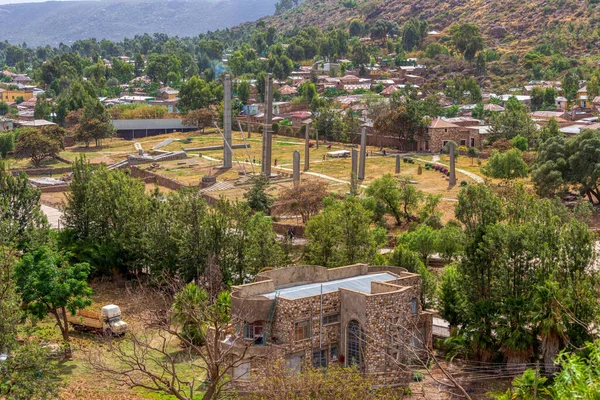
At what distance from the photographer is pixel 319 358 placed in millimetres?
27422

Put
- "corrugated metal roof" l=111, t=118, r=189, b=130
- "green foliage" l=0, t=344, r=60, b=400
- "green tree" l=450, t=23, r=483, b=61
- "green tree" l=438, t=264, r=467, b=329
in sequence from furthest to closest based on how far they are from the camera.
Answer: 1. "green tree" l=450, t=23, r=483, b=61
2. "corrugated metal roof" l=111, t=118, r=189, b=130
3. "green tree" l=438, t=264, r=467, b=329
4. "green foliage" l=0, t=344, r=60, b=400

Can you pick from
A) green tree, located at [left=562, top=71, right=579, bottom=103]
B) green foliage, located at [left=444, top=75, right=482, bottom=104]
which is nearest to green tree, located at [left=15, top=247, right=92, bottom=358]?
green foliage, located at [left=444, top=75, right=482, bottom=104]

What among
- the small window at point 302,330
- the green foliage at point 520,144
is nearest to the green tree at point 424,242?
the small window at point 302,330

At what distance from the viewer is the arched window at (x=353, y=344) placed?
27141 millimetres

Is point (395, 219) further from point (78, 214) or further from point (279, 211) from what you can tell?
point (78, 214)

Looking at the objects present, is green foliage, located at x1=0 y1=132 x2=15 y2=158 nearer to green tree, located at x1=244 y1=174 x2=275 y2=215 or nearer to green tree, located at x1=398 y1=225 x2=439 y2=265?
green tree, located at x1=244 y1=174 x2=275 y2=215

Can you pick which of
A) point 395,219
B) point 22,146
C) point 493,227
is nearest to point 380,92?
point 22,146

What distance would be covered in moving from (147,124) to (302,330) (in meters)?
73.8

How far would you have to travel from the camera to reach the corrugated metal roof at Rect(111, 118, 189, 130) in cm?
9638

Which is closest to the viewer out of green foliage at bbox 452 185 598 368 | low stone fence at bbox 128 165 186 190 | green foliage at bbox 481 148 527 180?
green foliage at bbox 452 185 598 368

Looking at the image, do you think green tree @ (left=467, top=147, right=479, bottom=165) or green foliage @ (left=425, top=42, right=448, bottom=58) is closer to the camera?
green tree @ (left=467, top=147, right=479, bottom=165)

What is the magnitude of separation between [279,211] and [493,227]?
960 inches

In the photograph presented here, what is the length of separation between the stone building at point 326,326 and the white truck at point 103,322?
7.79 meters

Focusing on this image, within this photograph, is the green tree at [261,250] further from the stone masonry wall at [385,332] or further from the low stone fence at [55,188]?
the low stone fence at [55,188]
